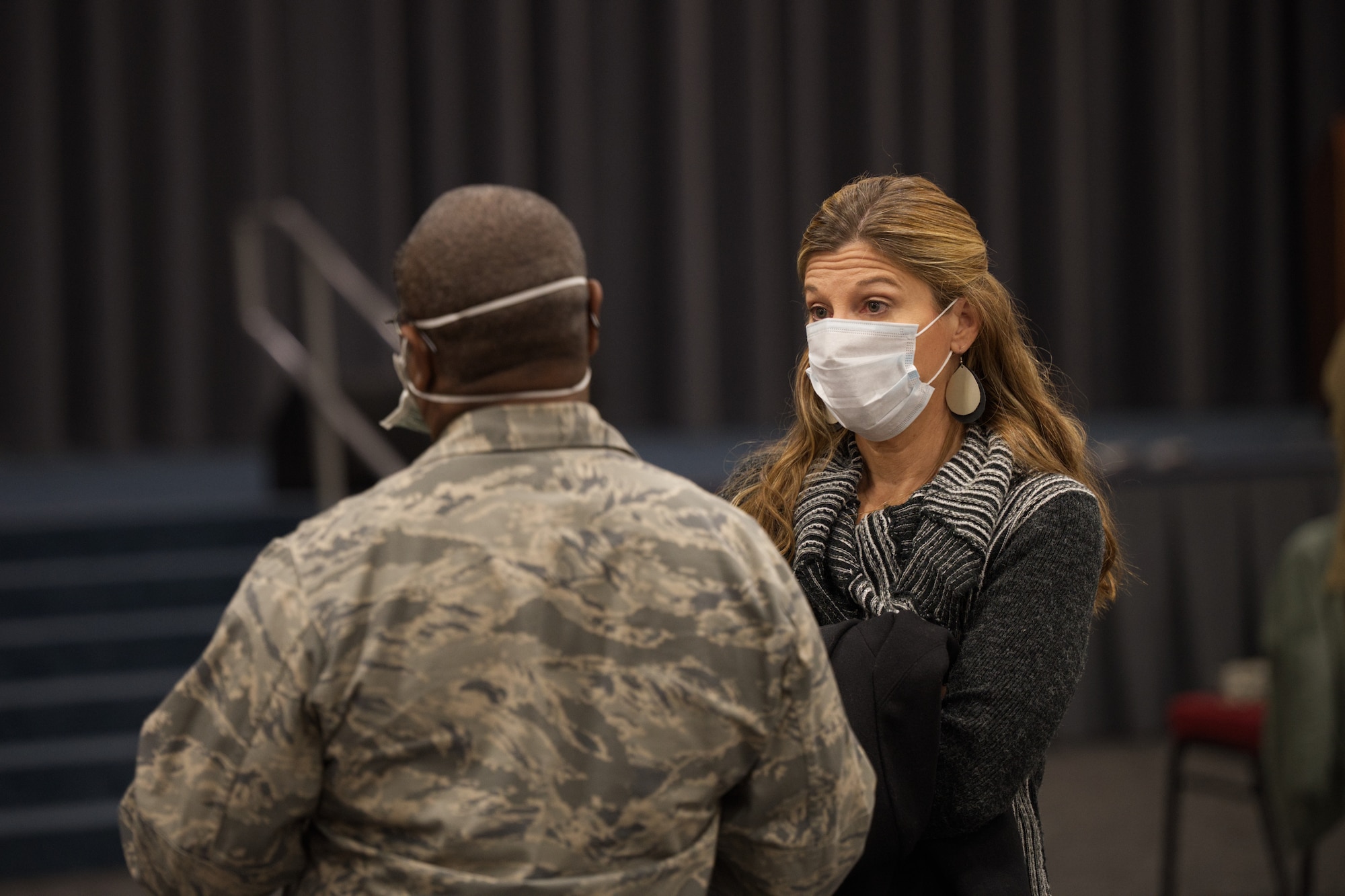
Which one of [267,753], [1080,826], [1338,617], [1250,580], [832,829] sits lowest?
[1080,826]

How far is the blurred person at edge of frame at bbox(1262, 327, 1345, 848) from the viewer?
9.21ft

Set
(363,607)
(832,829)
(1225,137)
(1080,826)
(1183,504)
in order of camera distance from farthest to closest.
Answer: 1. (1225,137)
2. (1183,504)
3. (1080,826)
4. (832,829)
5. (363,607)

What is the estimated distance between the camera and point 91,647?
4.20 meters

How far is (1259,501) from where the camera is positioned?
196 inches

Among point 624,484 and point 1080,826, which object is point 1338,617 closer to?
point 1080,826

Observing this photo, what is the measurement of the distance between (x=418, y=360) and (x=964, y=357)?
2.26 feet

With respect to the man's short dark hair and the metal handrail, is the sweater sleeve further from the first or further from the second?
the metal handrail

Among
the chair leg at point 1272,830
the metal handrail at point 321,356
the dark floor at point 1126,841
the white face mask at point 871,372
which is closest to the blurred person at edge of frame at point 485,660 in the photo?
the white face mask at point 871,372

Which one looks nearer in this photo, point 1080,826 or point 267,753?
point 267,753

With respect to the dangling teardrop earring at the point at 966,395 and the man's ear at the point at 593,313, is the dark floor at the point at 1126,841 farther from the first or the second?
the man's ear at the point at 593,313

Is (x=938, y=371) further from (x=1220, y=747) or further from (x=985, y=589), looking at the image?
(x=1220, y=747)

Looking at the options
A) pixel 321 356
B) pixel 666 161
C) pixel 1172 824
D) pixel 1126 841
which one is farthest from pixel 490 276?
pixel 666 161

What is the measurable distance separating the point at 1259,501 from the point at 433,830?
15.0 ft

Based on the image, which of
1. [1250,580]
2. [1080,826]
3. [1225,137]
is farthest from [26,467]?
[1225,137]
